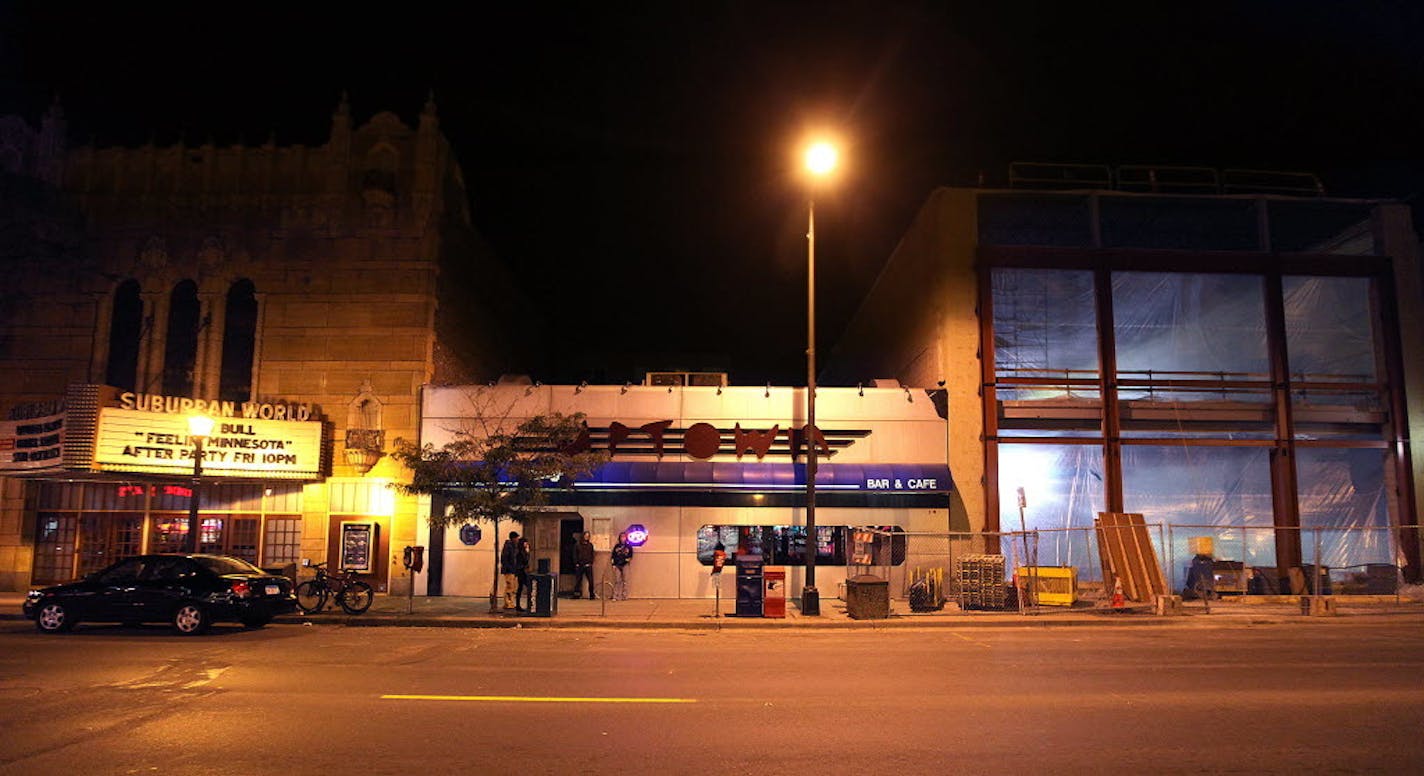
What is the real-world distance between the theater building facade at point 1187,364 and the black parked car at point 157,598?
16783mm

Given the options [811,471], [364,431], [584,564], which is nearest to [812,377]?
[811,471]

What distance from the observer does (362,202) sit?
76.9 ft

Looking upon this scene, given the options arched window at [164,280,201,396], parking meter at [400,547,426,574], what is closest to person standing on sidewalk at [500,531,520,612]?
parking meter at [400,547,426,574]

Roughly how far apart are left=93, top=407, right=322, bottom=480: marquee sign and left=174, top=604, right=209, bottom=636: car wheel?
21.5 feet

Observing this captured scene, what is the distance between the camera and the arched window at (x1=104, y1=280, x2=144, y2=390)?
23.3m

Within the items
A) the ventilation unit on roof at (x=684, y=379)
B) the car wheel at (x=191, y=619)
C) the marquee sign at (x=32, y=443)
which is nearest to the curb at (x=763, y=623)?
the car wheel at (x=191, y=619)

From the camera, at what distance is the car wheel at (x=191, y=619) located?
1487 centimetres

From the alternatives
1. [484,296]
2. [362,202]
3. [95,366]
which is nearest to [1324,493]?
[484,296]

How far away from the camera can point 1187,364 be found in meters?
27.2

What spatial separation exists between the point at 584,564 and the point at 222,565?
7.94 meters

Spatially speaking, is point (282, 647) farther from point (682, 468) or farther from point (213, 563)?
point (682, 468)

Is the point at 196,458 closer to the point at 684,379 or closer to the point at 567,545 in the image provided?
the point at 567,545

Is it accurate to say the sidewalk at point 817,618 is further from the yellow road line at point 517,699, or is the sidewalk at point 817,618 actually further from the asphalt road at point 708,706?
the yellow road line at point 517,699

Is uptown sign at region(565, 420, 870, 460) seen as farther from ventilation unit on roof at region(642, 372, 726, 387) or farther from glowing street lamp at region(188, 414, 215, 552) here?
glowing street lamp at region(188, 414, 215, 552)
